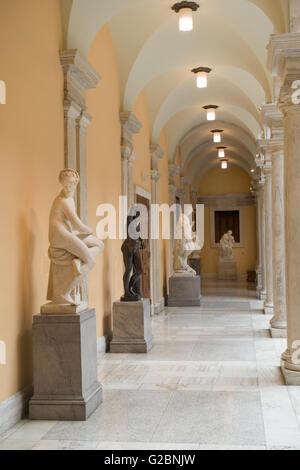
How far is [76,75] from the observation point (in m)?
6.89

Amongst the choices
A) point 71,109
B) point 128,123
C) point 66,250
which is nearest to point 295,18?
point 71,109

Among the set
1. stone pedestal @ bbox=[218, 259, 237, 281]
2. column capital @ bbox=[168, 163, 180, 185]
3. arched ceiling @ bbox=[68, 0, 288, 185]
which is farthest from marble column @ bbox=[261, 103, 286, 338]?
stone pedestal @ bbox=[218, 259, 237, 281]

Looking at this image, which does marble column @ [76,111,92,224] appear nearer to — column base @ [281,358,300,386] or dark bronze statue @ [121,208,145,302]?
dark bronze statue @ [121,208,145,302]

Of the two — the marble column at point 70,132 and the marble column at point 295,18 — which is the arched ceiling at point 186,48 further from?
the marble column at point 70,132

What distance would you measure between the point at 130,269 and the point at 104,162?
1.74 meters

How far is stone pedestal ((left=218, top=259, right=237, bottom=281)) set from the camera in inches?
952

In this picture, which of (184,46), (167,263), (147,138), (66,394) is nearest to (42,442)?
(66,394)

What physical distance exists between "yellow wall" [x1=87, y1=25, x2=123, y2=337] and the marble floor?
1.05m

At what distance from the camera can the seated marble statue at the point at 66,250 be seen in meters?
5.14

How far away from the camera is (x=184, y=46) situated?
9.99 m

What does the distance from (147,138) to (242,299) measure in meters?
5.57

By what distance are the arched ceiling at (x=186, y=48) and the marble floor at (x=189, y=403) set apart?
4.08 m

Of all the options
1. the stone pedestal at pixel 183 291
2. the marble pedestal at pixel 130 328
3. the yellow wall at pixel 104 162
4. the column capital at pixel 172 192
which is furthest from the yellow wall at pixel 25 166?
the column capital at pixel 172 192

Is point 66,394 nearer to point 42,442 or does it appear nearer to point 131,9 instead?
point 42,442
